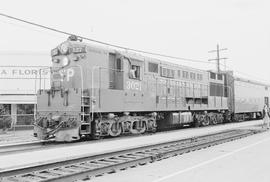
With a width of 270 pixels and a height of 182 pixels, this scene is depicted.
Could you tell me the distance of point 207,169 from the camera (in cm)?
762

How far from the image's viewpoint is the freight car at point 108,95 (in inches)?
505

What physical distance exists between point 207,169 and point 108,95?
274 inches

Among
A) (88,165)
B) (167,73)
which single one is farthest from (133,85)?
(88,165)

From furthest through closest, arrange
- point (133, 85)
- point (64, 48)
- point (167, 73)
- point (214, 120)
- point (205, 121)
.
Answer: point (214, 120)
point (205, 121)
point (167, 73)
point (133, 85)
point (64, 48)

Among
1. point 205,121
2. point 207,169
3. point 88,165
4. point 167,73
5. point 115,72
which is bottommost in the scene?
point 207,169

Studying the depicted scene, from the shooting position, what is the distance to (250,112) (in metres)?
30.7

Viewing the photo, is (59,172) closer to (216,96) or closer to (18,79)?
(216,96)

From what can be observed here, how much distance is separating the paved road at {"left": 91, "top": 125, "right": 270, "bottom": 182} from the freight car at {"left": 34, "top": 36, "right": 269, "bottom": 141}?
4.76 meters

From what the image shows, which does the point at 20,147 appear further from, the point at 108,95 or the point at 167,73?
the point at 167,73

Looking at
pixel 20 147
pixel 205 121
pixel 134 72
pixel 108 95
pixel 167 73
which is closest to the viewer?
pixel 20 147

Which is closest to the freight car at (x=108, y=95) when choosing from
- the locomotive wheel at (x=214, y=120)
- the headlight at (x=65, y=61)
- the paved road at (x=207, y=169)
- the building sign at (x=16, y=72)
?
the headlight at (x=65, y=61)

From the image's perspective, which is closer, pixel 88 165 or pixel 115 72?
pixel 88 165

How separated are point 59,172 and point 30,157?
3.10 m

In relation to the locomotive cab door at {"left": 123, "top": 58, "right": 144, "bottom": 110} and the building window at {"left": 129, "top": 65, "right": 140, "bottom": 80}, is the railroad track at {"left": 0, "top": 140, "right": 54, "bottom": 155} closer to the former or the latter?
the locomotive cab door at {"left": 123, "top": 58, "right": 144, "bottom": 110}
